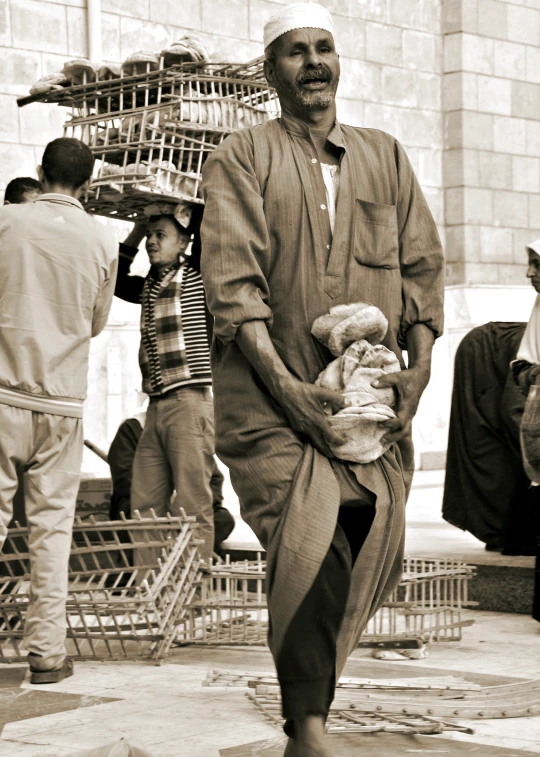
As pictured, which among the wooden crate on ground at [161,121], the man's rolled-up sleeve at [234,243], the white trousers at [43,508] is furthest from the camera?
the wooden crate on ground at [161,121]

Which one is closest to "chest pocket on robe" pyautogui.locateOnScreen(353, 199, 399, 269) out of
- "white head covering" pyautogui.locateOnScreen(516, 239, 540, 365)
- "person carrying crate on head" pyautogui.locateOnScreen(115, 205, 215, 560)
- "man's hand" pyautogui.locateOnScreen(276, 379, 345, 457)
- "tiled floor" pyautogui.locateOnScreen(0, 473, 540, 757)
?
"man's hand" pyautogui.locateOnScreen(276, 379, 345, 457)

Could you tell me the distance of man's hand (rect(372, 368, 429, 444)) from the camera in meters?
3.51

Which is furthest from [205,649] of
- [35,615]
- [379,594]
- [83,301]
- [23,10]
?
[23,10]

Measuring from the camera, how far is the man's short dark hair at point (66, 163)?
527 cm

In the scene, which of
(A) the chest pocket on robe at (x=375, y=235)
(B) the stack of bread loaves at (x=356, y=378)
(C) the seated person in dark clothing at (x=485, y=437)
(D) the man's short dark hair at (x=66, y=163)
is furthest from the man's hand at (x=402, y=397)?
(C) the seated person in dark clothing at (x=485, y=437)

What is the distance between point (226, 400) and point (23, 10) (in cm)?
771

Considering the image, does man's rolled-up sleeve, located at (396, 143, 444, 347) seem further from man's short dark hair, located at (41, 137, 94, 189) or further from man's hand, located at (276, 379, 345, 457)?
man's short dark hair, located at (41, 137, 94, 189)

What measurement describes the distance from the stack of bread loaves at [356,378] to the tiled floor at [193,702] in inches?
34.4

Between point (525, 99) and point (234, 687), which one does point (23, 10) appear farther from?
point (234, 687)

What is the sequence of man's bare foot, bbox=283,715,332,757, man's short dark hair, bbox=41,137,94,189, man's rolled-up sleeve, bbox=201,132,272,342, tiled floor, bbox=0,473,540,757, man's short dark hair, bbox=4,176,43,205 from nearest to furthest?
man's bare foot, bbox=283,715,332,757, man's rolled-up sleeve, bbox=201,132,272,342, tiled floor, bbox=0,473,540,757, man's short dark hair, bbox=41,137,94,189, man's short dark hair, bbox=4,176,43,205

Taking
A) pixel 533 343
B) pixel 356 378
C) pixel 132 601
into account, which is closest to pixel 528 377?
pixel 533 343

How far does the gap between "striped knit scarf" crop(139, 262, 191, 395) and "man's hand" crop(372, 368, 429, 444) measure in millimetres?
A: 2904

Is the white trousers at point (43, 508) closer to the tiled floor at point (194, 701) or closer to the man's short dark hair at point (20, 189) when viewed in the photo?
the tiled floor at point (194, 701)

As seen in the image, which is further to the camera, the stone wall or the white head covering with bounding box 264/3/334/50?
the stone wall
